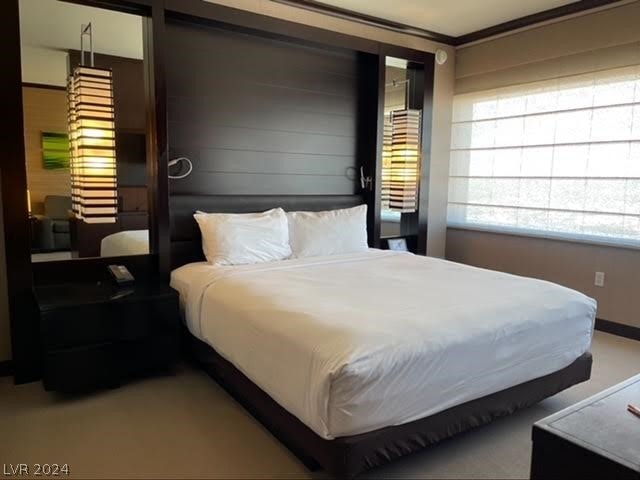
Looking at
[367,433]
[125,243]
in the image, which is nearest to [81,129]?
[125,243]

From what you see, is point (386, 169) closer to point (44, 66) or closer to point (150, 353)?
point (150, 353)

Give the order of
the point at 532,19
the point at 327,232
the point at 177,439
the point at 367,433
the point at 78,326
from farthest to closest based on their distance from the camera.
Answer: the point at 532,19, the point at 327,232, the point at 78,326, the point at 177,439, the point at 367,433

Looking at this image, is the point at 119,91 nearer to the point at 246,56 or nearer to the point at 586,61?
the point at 246,56

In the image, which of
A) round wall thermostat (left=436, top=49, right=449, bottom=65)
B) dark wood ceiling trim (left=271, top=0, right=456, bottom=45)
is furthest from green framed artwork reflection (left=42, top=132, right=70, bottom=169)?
round wall thermostat (left=436, top=49, right=449, bottom=65)

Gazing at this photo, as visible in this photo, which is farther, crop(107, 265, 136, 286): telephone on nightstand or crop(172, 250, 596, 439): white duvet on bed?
crop(107, 265, 136, 286): telephone on nightstand

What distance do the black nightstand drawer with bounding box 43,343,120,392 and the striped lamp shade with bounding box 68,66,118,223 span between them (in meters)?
0.88

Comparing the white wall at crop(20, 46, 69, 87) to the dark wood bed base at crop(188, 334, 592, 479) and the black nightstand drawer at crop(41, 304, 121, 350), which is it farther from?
the dark wood bed base at crop(188, 334, 592, 479)

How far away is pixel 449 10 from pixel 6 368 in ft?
14.4

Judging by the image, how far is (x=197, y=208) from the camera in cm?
359

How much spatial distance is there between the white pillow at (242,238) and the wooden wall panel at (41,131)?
3.06 feet

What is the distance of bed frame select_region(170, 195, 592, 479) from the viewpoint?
1.83m

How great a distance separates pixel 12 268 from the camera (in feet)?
9.35

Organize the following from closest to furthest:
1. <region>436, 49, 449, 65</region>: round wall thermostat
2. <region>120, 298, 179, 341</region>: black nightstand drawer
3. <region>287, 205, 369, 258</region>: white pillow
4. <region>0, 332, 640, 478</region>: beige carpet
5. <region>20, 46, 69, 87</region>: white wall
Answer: <region>0, 332, 640, 478</region>: beige carpet
<region>120, 298, 179, 341</region>: black nightstand drawer
<region>20, 46, 69, 87</region>: white wall
<region>287, 205, 369, 258</region>: white pillow
<region>436, 49, 449, 65</region>: round wall thermostat

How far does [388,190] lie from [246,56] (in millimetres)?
1795
